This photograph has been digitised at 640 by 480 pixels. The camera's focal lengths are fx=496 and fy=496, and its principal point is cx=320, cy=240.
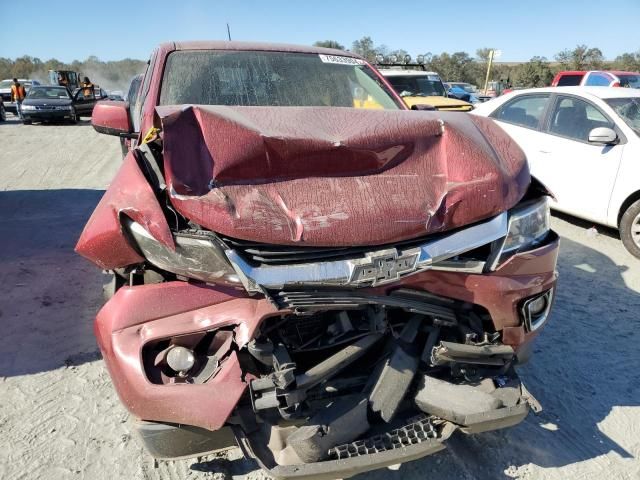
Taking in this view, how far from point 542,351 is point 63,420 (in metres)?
3.00

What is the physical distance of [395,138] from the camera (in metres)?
2.24

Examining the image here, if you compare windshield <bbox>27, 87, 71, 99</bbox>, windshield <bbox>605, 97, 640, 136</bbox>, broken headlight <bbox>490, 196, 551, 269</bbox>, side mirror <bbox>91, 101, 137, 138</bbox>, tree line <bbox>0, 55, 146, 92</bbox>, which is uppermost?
side mirror <bbox>91, 101, 137, 138</bbox>

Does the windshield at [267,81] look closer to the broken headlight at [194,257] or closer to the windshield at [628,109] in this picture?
the broken headlight at [194,257]

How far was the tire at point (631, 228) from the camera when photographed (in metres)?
5.15

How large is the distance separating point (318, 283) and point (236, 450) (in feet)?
3.96

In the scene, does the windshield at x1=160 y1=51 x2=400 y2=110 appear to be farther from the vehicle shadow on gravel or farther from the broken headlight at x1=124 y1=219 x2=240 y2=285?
the vehicle shadow on gravel

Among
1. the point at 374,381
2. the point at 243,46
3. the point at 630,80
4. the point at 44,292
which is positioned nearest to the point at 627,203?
the point at 243,46

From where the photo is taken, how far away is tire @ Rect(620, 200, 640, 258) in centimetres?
515

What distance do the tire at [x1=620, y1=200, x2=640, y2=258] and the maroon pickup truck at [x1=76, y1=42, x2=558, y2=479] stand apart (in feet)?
11.6

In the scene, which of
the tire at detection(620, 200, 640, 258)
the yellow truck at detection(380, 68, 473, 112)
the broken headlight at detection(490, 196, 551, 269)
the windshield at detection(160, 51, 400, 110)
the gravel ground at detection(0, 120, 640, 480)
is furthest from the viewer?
the yellow truck at detection(380, 68, 473, 112)

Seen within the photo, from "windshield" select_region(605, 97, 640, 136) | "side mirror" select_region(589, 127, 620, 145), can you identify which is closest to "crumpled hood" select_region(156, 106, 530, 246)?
"side mirror" select_region(589, 127, 620, 145)

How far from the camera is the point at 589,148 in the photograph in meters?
5.54

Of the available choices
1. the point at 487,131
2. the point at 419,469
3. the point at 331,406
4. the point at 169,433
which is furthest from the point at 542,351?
the point at 169,433

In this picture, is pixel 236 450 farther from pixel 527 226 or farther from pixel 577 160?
pixel 577 160
